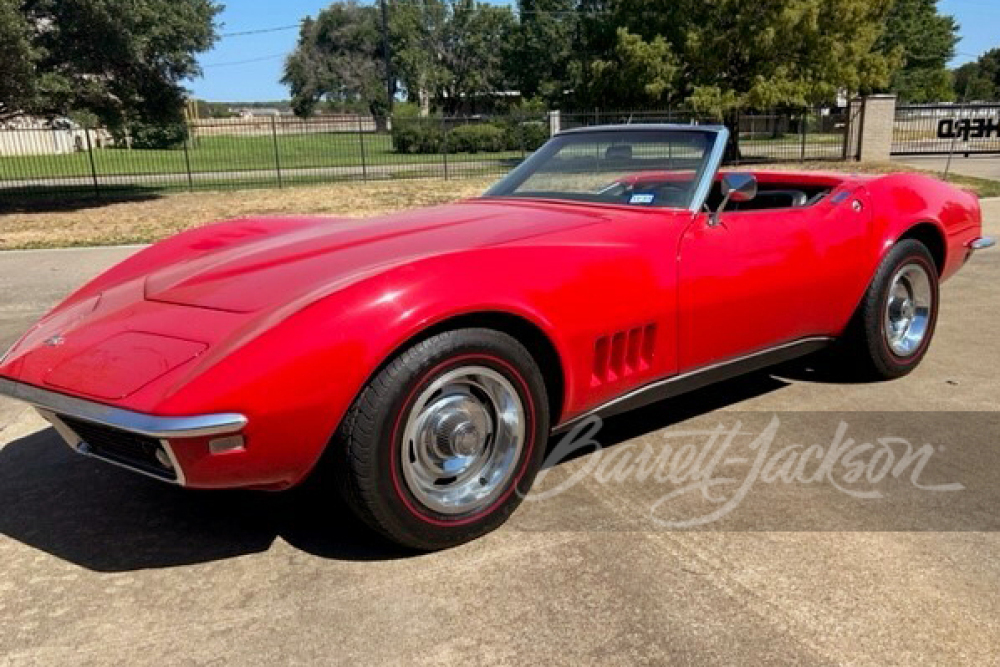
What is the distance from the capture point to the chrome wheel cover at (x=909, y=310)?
4.51 m

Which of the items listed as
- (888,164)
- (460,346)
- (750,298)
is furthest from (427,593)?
(888,164)

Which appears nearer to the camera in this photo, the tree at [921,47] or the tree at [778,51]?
the tree at [778,51]

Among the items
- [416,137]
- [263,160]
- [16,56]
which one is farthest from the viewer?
[416,137]

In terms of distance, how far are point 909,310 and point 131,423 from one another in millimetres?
4073

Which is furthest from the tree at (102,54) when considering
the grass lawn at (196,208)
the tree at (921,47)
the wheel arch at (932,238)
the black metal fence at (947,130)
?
the tree at (921,47)

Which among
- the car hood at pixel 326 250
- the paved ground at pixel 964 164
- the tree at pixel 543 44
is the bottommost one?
the paved ground at pixel 964 164

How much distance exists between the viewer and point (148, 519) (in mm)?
3064

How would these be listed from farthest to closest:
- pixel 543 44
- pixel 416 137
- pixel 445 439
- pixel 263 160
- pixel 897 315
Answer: pixel 543 44
pixel 416 137
pixel 263 160
pixel 897 315
pixel 445 439

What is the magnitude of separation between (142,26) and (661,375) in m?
15.6

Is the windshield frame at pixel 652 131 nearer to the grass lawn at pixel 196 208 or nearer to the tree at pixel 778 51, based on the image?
the grass lawn at pixel 196 208

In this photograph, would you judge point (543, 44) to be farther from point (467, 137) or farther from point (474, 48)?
point (467, 137)

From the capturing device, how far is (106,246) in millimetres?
10930

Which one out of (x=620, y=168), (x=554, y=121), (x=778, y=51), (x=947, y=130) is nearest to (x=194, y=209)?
(x=554, y=121)

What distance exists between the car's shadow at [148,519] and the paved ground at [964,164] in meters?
19.1
